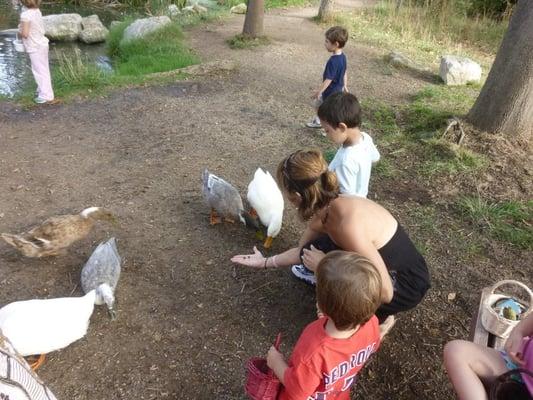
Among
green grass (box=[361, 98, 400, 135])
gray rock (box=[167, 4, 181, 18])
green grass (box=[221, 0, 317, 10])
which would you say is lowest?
green grass (box=[361, 98, 400, 135])

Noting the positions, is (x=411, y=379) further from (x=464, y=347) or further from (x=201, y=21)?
(x=201, y=21)

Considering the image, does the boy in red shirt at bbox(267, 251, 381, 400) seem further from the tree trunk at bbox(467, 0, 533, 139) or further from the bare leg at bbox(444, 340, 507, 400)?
the tree trunk at bbox(467, 0, 533, 139)

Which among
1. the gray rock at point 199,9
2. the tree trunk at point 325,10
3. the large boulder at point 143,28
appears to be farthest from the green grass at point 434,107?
the gray rock at point 199,9

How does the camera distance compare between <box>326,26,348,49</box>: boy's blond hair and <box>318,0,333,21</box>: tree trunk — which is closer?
<box>326,26,348,49</box>: boy's blond hair

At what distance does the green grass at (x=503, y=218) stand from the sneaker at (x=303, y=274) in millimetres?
1819

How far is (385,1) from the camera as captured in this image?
43.9 ft

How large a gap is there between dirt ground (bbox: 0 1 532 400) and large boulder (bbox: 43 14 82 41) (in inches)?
216

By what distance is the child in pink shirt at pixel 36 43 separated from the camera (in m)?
5.73

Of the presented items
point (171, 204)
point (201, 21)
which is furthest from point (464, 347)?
point (201, 21)

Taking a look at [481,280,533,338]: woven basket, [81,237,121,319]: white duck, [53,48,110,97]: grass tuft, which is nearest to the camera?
[481,280,533,338]: woven basket

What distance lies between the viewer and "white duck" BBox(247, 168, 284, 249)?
11.3 feet

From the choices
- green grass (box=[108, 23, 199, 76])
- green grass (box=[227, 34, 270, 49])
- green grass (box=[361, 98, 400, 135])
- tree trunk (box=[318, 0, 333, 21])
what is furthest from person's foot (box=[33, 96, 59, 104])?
tree trunk (box=[318, 0, 333, 21])

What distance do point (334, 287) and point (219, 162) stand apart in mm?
3329

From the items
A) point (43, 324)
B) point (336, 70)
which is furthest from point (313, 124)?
point (43, 324)
